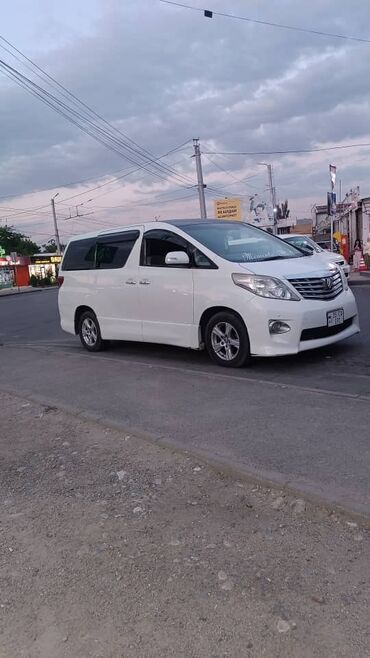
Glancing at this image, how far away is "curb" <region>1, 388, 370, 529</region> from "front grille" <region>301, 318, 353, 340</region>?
8.37ft

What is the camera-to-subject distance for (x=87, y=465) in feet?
14.1

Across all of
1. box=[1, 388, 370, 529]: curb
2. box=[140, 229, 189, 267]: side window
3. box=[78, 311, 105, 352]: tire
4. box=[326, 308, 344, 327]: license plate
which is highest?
box=[140, 229, 189, 267]: side window

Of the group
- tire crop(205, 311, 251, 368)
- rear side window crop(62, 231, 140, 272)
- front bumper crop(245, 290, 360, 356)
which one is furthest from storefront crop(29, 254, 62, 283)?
front bumper crop(245, 290, 360, 356)

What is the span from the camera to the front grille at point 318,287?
6.59 m

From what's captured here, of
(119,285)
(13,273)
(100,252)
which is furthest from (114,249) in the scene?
(13,273)

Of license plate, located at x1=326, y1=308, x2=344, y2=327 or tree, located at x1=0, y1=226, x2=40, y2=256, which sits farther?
tree, located at x1=0, y1=226, x2=40, y2=256

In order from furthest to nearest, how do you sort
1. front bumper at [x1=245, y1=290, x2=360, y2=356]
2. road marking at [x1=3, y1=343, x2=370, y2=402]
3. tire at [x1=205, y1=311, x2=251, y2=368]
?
tire at [x1=205, y1=311, x2=251, y2=368]
front bumper at [x1=245, y1=290, x2=360, y2=356]
road marking at [x1=3, y1=343, x2=370, y2=402]

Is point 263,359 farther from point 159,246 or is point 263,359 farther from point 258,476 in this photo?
point 258,476

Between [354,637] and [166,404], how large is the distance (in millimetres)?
3469

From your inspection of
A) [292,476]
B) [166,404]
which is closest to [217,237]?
[166,404]

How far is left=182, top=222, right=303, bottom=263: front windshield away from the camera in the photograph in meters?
7.11

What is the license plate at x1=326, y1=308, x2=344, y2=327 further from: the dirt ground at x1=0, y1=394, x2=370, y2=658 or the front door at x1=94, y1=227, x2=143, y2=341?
the dirt ground at x1=0, y1=394, x2=370, y2=658

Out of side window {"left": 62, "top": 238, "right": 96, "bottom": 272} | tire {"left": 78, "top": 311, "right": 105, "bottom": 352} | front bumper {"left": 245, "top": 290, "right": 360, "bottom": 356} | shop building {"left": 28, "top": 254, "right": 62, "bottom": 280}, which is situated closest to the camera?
front bumper {"left": 245, "top": 290, "right": 360, "bottom": 356}

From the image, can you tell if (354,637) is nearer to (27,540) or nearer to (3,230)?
(27,540)
